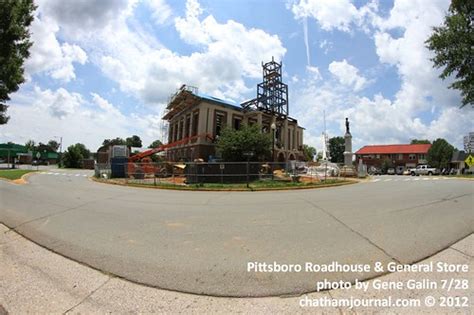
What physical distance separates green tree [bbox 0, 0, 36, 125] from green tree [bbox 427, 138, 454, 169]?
3117 inches

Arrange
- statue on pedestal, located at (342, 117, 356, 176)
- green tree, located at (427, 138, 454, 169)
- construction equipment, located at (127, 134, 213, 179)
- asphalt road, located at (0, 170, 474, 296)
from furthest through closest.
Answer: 1. green tree, located at (427, 138, 454, 169)
2. statue on pedestal, located at (342, 117, 356, 176)
3. construction equipment, located at (127, 134, 213, 179)
4. asphalt road, located at (0, 170, 474, 296)

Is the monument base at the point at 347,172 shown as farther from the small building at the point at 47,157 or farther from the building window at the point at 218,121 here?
the small building at the point at 47,157

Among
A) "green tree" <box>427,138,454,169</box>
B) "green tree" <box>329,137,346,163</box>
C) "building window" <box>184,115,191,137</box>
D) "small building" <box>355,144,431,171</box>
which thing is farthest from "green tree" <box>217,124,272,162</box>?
"green tree" <box>329,137,346,163</box>

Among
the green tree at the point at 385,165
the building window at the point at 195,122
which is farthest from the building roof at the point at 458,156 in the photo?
the building window at the point at 195,122

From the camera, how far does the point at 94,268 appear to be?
4.32 meters

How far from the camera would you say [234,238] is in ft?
19.6

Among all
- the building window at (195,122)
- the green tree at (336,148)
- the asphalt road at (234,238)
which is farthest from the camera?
the green tree at (336,148)

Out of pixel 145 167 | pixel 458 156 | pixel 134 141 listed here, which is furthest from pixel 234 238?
pixel 134 141

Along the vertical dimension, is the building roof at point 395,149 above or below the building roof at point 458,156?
above

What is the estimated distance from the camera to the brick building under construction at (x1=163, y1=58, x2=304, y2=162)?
36719 millimetres

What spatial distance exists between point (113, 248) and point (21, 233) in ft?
10.5

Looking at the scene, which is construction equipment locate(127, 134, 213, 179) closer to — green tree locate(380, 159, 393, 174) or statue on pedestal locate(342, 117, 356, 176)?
statue on pedestal locate(342, 117, 356, 176)

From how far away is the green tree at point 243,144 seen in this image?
26.6 m

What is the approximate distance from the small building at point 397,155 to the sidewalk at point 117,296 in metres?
83.1
